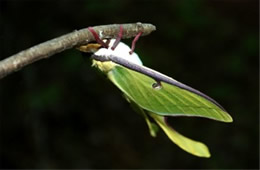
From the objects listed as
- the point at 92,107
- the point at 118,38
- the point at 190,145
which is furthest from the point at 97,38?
the point at 92,107

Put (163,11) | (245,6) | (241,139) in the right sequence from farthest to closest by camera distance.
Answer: (245,6)
(163,11)
(241,139)

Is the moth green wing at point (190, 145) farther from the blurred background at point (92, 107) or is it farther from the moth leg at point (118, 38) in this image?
the blurred background at point (92, 107)

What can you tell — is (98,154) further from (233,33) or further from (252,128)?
(233,33)

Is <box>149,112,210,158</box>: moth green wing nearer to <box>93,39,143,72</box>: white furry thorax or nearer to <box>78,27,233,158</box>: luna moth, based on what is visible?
<box>78,27,233,158</box>: luna moth

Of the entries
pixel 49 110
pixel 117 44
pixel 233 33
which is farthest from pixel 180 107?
pixel 233 33

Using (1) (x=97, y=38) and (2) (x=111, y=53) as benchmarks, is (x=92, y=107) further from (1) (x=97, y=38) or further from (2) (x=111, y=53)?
(1) (x=97, y=38)

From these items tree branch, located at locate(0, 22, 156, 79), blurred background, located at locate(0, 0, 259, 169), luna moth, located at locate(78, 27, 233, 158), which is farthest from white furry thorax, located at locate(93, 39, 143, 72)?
blurred background, located at locate(0, 0, 259, 169)
